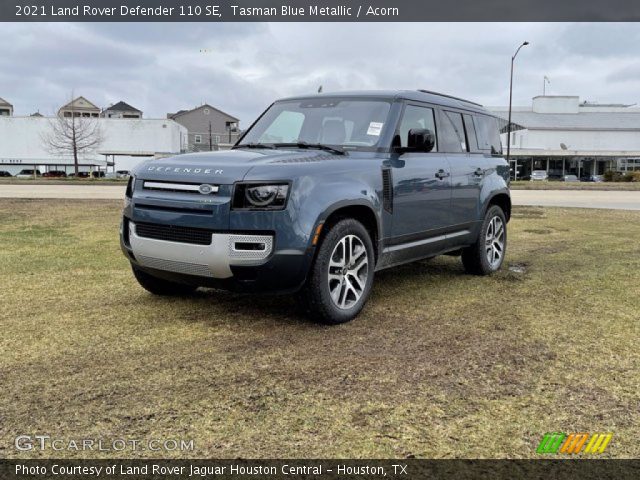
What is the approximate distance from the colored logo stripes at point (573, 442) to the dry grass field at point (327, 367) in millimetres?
48

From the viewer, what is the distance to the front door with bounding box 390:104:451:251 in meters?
5.27

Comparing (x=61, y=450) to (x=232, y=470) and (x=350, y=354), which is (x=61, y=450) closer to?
(x=232, y=470)

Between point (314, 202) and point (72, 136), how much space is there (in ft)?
212

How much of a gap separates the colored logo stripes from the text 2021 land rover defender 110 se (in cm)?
200

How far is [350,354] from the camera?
3973mm

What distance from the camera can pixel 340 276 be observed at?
15.2ft

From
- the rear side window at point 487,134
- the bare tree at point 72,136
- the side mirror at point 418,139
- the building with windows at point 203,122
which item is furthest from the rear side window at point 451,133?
the building with windows at point 203,122

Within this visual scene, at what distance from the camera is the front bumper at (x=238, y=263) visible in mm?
4164

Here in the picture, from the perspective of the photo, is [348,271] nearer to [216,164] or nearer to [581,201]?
[216,164]

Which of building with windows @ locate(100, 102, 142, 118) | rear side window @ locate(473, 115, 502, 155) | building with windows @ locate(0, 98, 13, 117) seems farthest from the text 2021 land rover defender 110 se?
building with windows @ locate(0, 98, 13, 117)

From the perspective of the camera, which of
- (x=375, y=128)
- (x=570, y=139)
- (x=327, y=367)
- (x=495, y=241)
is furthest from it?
(x=570, y=139)

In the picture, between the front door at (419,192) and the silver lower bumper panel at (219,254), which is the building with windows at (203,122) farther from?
the silver lower bumper panel at (219,254)

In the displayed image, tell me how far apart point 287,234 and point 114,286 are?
264 centimetres

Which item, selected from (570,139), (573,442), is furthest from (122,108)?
(573,442)
